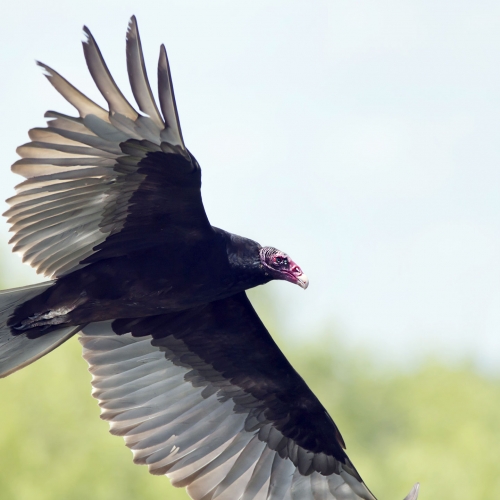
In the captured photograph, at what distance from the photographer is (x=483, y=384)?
17312 mm

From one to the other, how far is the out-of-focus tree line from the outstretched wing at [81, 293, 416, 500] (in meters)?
5.01

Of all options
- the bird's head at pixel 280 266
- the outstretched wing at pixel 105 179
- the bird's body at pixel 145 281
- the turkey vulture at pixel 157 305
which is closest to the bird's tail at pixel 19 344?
the turkey vulture at pixel 157 305

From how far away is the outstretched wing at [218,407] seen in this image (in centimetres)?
579

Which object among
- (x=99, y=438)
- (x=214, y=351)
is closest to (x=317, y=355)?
(x=99, y=438)

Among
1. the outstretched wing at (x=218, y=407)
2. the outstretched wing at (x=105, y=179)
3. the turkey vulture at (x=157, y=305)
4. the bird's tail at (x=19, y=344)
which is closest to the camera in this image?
the outstretched wing at (x=105, y=179)

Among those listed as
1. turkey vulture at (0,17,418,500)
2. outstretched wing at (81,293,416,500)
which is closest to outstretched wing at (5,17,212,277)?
turkey vulture at (0,17,418,500)

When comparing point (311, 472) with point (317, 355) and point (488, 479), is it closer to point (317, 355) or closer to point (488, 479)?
point (488, 479)

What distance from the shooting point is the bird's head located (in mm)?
5203

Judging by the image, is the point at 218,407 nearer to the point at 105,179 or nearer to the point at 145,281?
the point at 145,281

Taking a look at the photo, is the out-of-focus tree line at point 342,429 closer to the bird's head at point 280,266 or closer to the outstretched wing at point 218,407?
the outstretched wing at point 218,407

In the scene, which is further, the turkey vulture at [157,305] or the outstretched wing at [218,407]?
the outstretched wing at [218,407]

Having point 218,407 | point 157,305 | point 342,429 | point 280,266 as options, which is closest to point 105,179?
point 157,305

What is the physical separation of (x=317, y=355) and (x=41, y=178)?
46.2 feet

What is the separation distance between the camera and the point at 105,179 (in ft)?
15.5
